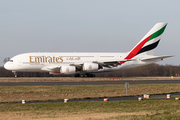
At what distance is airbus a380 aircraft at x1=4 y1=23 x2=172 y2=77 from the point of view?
46219 mm

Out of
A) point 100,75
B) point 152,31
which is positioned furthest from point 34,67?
point 152,31

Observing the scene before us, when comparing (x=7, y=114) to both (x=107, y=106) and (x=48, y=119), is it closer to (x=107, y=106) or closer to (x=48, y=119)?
(x=48, y=119)

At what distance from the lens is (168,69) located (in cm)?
6481

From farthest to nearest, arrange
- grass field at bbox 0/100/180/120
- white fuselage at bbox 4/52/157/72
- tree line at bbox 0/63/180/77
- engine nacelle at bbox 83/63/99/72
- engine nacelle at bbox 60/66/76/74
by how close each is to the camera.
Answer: tree line at bbox 0/63/180/77, engine nacelle at bbox 83/63/99/72, white fuselage at bbox 4/52/157/72, engine nacelle at bbox 60/66/76/74, grass field at bbox 0/100/180/120

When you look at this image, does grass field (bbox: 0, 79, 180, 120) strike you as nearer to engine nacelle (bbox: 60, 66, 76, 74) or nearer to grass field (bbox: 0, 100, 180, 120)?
grass field (bbox: 0, 100, 180, 120)

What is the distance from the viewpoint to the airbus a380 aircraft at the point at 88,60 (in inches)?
1820

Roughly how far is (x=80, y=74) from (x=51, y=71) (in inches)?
240

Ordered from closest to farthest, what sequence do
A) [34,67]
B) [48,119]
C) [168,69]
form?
[48,119]
[34,67]
[168,69]

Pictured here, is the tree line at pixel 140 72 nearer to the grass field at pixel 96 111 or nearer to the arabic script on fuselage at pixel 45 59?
the arabic script on fuselage at pixel 45 59

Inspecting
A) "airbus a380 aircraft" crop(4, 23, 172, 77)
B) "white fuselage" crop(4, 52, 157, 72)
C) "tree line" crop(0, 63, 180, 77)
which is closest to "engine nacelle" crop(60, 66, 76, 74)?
"airbus a380 aircraft" crop(4, 23, 172, 77)

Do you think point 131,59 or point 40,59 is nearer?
point 40,59

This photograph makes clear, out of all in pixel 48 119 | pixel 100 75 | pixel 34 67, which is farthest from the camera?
pixel 100 75

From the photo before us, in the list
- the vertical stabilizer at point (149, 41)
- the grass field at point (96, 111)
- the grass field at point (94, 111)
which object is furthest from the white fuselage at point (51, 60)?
the grass field at point (96, 111)

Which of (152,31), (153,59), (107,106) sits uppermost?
(152,31)
